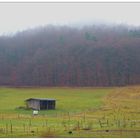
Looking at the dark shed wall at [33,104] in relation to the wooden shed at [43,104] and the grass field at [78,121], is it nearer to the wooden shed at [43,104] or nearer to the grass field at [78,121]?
the wooden shed at [43,104]

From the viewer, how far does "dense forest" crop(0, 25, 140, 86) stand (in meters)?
125

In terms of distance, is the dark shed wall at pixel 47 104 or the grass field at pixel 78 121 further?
the dark shed wall at pixel 47 104

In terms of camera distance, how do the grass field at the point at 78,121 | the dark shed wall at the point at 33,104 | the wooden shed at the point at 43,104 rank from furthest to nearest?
the dark shed wall at the point at 33,104 < the wooden shed at the point at 43,104 < the grass field at the point at 78,121

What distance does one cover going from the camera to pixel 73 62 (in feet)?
456

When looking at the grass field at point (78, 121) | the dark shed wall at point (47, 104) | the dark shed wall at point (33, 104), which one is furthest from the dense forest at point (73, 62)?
the dark shed wall at point (47, 104)

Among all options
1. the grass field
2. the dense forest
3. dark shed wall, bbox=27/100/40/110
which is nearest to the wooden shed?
dark shed wall, bbox=27/100/40/110

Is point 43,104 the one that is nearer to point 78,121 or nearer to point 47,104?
point 47,104

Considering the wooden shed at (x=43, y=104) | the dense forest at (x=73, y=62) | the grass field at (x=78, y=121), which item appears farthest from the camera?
the dense forest at (x=73, y=62)

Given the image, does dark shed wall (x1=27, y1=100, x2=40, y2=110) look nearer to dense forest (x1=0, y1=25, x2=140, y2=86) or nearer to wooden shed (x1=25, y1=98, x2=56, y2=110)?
wooden shed (x1=25, y1=98, x2=56, y2=110)

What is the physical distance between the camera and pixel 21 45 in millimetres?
172875

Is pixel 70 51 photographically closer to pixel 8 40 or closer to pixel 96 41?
pixel 96 41

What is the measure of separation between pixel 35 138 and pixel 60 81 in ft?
306

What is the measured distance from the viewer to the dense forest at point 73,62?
125 metres

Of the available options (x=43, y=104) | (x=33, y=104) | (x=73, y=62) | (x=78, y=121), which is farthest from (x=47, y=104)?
(x=73, y=62)
